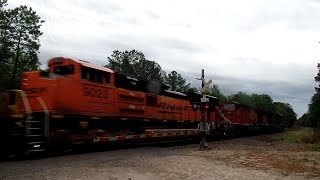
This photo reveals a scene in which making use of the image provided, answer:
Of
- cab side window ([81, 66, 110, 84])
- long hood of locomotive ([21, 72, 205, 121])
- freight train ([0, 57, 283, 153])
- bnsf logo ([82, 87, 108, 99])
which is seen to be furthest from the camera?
cab side window ([81, 66, 110, 84])

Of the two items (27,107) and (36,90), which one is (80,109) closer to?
(36,90)

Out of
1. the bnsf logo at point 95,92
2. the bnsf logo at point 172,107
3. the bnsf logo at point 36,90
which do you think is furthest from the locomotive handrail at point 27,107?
the bnsf logo at point 172,107

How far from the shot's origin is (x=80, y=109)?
15641 millimetres

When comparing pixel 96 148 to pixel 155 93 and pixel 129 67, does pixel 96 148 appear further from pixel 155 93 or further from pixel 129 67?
pixel 129 67

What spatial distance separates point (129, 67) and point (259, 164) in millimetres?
85547

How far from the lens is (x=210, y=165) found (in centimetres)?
1220

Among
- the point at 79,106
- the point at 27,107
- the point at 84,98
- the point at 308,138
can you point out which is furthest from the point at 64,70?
the point at 308,138

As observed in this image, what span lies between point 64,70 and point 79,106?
71.3 inches

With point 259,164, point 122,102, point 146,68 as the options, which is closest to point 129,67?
point 146,68

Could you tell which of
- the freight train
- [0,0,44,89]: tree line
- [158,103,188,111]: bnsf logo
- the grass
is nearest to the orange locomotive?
the freight train

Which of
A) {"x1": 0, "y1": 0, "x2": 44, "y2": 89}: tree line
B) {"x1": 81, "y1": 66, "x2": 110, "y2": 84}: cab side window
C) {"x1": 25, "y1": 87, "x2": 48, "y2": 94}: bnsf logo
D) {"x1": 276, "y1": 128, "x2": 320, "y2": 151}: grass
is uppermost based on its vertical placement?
{"x1": 0, "y1": 0, "x2": 44, "y2": 89}: tree line

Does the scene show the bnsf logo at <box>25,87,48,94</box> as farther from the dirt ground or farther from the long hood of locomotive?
the dirt ground

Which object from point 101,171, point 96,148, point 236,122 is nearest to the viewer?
point 101,171

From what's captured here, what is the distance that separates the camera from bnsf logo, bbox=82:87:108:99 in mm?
15916
